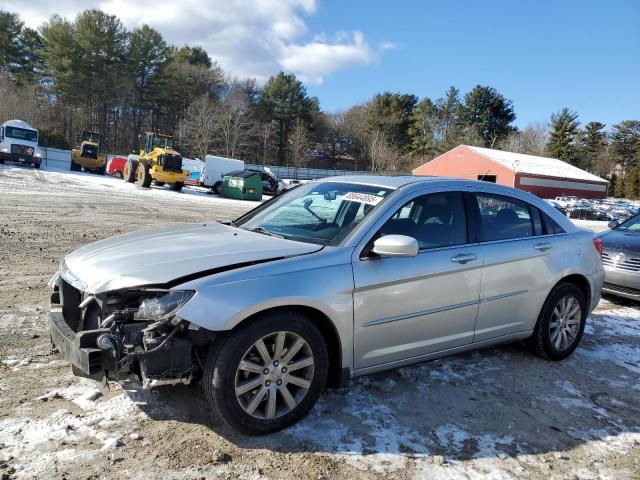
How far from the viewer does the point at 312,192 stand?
14.2ft

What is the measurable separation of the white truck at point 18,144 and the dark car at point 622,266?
1376 inches

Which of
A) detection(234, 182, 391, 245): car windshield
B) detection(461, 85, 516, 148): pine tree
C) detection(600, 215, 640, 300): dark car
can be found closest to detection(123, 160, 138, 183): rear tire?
detection(600, 215, 640, 300): dark car

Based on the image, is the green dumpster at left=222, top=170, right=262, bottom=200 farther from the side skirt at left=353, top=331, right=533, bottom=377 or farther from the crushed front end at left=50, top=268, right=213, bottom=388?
the crushed front end at left=50, top=268, right=213, bottom=388

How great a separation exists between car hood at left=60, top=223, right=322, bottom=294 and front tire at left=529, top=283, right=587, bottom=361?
2.56 metres

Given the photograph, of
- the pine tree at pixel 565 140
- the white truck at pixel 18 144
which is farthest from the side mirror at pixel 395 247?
the pine tree at pixel 565 140

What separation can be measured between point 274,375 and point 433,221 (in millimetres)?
1805

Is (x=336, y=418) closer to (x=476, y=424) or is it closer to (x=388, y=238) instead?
(x=476, y=424)

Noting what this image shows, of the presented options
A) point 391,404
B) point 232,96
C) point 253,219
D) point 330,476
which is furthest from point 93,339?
point 232,96

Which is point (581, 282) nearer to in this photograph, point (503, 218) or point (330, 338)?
point (503, 218)

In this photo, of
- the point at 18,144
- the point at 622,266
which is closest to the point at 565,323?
the point at 622,266

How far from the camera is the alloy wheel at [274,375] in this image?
2941 mm

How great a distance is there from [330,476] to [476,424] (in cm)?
126

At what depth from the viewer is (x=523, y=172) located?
1836 inches

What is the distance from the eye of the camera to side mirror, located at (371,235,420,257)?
3268 millimetres
